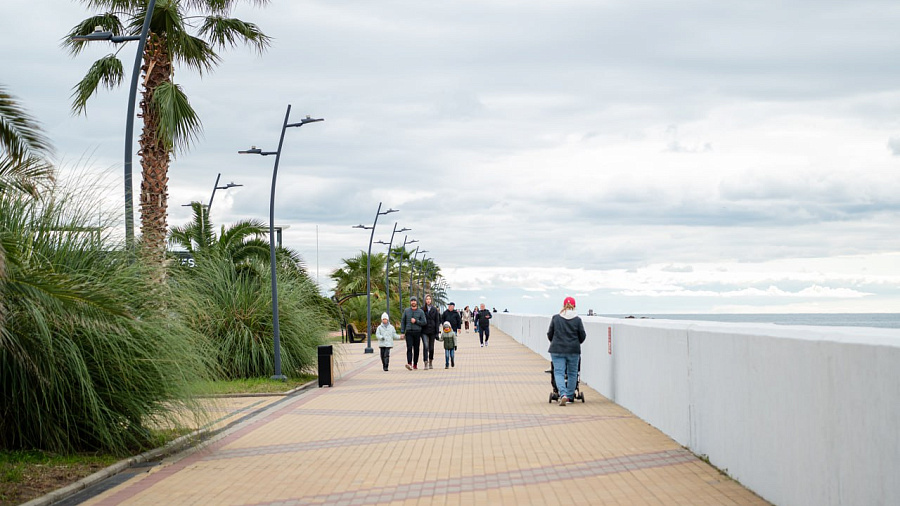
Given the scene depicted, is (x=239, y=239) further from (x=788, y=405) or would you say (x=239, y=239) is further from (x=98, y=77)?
(x=788, y=405)

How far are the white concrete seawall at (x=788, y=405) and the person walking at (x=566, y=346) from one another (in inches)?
118

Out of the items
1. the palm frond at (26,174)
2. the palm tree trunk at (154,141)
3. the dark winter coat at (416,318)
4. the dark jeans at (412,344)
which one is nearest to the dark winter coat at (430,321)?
the dark winter coat at (416,318)

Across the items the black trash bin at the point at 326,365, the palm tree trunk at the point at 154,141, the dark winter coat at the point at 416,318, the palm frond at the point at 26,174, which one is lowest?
the black trash bin at the point at 326,365

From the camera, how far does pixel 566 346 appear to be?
52.4ft

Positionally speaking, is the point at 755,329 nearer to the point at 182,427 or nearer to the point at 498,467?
the point at 498,467

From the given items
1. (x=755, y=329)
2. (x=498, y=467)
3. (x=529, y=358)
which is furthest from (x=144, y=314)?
(x=529, y=358)

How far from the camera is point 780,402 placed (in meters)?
7.71

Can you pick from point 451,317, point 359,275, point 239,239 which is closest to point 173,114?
point 239,239

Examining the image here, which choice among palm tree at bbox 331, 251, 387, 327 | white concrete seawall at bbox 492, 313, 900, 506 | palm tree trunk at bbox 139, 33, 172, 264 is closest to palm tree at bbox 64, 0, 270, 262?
palm tree trunk at bbox 139, 33, 172, 264

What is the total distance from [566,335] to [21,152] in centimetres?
854

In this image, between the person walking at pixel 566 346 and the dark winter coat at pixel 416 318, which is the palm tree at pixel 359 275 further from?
the person walking at pixel 566 346

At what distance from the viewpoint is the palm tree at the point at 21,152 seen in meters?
10.5

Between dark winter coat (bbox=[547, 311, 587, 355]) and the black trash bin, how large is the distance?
6465 mm

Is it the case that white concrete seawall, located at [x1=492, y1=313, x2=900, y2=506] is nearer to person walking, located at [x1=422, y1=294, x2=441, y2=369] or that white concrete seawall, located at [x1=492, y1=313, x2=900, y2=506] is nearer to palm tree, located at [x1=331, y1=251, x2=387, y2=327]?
Answer: person walking, located at [x1=422, y1=294, x2=441, y2=369]
